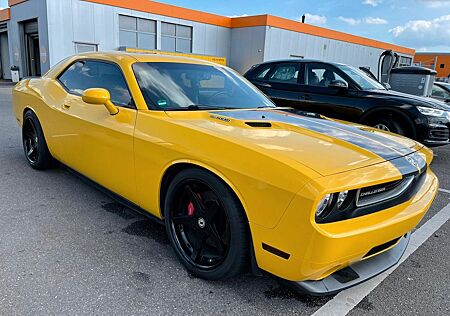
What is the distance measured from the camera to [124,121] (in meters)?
2.77

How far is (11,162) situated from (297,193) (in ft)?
14.5

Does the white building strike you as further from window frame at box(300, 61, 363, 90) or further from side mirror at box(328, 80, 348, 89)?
side mirror at box(328, 80, 348, 89)

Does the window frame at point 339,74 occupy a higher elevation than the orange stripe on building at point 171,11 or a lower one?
lower

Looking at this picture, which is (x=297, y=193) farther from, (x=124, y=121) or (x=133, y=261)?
(x=124, y=121)

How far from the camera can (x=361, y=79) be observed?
6.54 m

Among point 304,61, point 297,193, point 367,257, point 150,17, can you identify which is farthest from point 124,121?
point 150,17

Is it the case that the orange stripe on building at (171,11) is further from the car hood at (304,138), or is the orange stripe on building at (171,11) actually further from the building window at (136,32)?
the car hood at (304,138)

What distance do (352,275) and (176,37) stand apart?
23561mm

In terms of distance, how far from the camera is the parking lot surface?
209 centimetres

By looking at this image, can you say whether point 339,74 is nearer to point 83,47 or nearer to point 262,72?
point 262,72

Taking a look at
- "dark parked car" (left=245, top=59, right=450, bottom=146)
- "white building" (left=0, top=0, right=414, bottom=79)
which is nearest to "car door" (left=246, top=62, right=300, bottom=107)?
"dark parked car" (left=245, top=59, right=450, bottom=146)

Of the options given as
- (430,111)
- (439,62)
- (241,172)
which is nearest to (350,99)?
(430,111)

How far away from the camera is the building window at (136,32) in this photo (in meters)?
21.1

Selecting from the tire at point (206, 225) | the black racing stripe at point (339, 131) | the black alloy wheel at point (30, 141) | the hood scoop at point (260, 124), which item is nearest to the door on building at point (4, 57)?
the black alloy wheel at point (30, 141)
